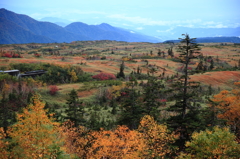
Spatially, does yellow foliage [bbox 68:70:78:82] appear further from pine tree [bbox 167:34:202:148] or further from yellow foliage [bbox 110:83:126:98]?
pine tree [bbox 167:34:202:148]

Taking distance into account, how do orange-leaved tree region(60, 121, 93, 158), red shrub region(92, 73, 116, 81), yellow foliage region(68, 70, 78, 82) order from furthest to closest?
red shrub region(92, 73, 116, 81), yellow foliage region(68, 70, 78, 82), orange-leaved tree region(60, 121, 93, 158)

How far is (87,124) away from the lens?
33812 millimetres

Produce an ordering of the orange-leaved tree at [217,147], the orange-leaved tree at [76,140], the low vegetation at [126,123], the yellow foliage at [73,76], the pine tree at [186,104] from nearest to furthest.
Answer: the orange-leaved tree at [217,147] → the low vegetation at [126,123] → the pine tree at [186,104] → the orange-leaved tree at [76,140] → the yellow foliage at [73,76]

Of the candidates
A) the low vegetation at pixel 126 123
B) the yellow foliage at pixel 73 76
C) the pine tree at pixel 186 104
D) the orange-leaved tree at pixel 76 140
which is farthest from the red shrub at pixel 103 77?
the pine tree at pixel 186 104

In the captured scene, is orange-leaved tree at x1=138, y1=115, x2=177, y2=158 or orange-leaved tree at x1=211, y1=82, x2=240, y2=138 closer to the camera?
orange-leaved tree at x1=138, y1=115, x2=177, y2=158

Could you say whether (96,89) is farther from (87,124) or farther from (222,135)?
(222,135)

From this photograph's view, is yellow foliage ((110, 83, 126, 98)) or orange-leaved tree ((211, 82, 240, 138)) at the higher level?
orange-leaved tree ((211, 82, 240, 138))

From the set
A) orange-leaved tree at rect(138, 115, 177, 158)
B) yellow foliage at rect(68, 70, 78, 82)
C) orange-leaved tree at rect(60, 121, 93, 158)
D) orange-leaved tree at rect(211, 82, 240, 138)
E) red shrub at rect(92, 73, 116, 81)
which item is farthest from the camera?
red shrub at rect(92, 73, 116, 81)

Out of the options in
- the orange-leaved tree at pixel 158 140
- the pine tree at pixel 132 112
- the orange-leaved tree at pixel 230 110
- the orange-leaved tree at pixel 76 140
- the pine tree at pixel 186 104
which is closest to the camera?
the orange-leaved tree at pixel 158 140

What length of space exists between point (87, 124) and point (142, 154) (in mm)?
14393

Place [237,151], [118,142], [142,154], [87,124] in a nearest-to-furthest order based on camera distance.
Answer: [237,151] < [142,154] < [118,142] < [87,124]

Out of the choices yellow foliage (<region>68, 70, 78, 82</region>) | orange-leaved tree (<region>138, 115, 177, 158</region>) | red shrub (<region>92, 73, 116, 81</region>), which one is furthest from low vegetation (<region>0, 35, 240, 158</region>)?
red shrub (<region>92, 73, 116, 81</region>)

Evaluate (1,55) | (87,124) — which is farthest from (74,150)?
(1,55)

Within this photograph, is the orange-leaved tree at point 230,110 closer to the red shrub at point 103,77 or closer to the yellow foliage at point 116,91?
the yellow foliage at point 116,91
